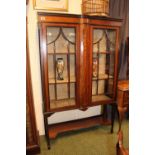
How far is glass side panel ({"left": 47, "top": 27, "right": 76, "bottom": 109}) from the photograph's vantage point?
6.55 feet

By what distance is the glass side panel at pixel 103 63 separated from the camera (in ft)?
Answer: 7.24

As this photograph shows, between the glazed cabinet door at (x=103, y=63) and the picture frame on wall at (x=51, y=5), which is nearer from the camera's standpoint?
the picture frame on wall at (x=51, y=5)

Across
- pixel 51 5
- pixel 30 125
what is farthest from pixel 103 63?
pixel 30 125

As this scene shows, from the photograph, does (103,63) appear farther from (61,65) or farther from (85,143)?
(85,143)

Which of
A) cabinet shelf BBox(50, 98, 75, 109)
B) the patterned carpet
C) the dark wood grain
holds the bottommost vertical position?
the patterned carpet

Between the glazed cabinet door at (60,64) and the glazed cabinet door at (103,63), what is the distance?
10.1 inches

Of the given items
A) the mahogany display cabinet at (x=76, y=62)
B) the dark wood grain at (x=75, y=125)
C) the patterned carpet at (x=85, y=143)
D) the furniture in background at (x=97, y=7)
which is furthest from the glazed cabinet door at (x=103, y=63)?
the patterned carpet at (x=85, y=143)

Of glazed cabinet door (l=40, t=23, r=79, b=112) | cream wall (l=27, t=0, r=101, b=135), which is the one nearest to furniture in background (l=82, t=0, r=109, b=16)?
cream wall (l=27, t=0, r=101, b=135)

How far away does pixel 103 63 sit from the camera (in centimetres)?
238

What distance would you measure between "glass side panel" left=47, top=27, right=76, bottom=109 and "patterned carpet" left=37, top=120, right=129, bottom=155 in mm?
548

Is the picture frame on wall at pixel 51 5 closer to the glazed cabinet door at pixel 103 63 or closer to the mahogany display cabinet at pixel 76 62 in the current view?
the mahogany display cabinet at pixel 76 62

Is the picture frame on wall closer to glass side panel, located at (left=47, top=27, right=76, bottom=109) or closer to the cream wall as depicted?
the cream wall

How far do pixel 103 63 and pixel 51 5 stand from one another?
1066 millimetres
